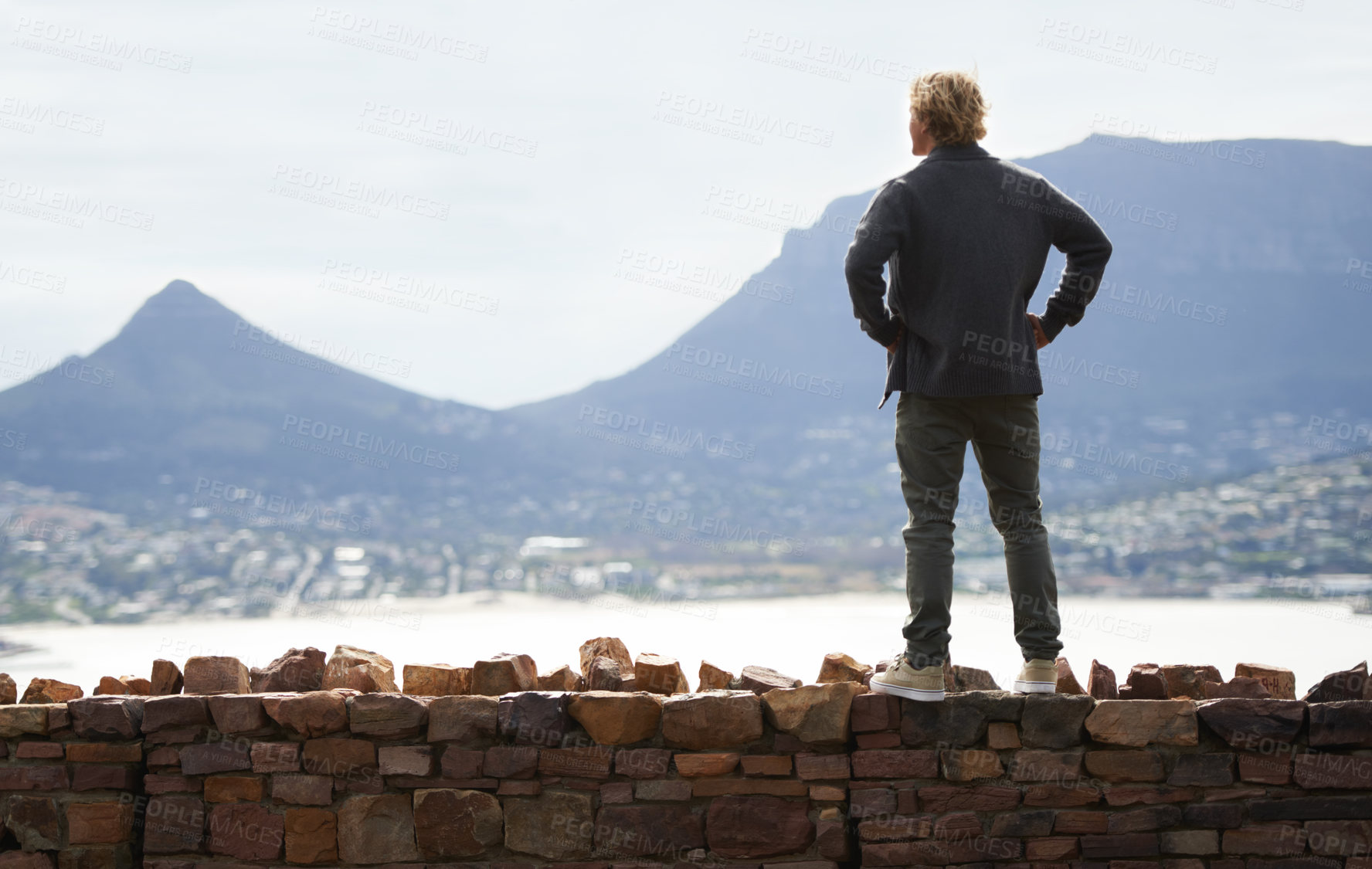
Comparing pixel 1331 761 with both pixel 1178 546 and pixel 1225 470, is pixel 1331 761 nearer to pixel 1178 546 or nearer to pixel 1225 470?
pixel 1178 546

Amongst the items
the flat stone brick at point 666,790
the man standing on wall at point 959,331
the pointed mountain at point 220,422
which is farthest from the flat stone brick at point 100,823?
Answer: the pointed mountain at point 220,422

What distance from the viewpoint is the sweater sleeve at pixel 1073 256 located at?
9.64ft

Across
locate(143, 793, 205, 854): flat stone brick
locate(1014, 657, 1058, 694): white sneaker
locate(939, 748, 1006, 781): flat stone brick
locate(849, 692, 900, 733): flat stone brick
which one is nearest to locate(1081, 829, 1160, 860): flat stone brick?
locate(939, 748, 1006, 781): flat stone brick

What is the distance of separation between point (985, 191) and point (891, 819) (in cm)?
188

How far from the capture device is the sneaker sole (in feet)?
9.43

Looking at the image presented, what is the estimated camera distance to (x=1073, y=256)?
3.03 meters

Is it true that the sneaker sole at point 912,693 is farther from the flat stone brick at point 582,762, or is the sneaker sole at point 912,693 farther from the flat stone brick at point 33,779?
the flat stone brick at point 33,779

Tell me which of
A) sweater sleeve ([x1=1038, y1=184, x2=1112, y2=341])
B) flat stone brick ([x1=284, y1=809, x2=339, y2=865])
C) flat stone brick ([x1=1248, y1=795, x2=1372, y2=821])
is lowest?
flat stone brick ([x1=284, y1=809, x2=339, y2=865])

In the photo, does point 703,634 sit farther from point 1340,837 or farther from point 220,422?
point 220,422

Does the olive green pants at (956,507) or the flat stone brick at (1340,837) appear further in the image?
the flat stone brick at (1340,837)

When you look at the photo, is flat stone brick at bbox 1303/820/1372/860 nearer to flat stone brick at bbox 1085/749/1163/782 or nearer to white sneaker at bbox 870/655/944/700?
flat stone brick at bbox 1085/749/1163/782

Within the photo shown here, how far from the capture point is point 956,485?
9.54 feet

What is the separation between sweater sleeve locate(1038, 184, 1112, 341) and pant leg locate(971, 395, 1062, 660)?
28 centimetres

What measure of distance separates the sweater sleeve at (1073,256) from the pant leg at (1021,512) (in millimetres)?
283
